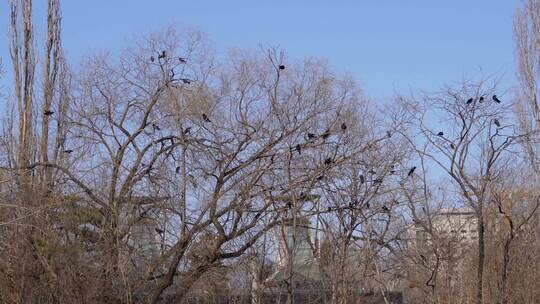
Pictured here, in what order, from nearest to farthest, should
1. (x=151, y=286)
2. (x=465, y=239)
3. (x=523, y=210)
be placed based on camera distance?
(x=151, y=286) < (x=523, y=210) < (x=465, y=239)

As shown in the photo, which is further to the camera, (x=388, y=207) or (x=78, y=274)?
(x=388, y=207)

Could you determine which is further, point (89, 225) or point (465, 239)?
point (465, 239)

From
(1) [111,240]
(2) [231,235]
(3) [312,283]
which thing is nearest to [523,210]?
(3) [312,283]

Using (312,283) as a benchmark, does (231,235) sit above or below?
above

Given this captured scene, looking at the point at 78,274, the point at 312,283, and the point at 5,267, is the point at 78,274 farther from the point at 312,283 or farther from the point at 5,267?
the point at 312,283

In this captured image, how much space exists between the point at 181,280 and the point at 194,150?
231 centimetres

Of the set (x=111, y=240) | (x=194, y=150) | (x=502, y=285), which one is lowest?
(x=502, y=285)

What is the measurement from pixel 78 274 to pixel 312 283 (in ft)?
13.2

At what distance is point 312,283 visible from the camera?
1355cm

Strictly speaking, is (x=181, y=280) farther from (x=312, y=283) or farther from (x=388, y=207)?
(x=388, y=207)

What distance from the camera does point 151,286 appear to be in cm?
1338

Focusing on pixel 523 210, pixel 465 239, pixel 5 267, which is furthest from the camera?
pixel 465 239

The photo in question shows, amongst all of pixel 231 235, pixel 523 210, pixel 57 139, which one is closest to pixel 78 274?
pixel 231 235

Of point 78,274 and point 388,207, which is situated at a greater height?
point 388,207
